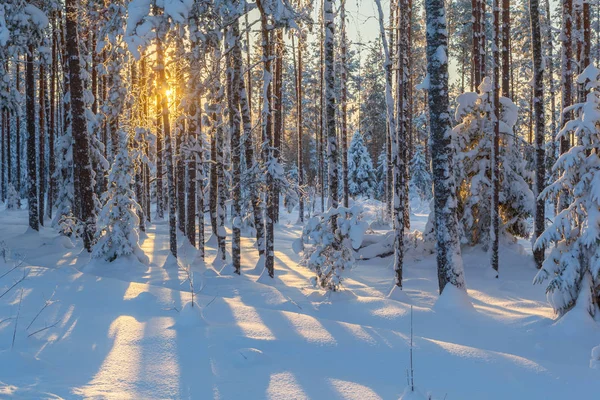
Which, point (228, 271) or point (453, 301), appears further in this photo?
point (228, 271)

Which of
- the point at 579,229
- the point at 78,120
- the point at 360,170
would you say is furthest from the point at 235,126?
the point at 360,170

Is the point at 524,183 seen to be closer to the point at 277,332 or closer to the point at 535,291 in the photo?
the point at 535,291

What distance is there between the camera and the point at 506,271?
1309 centimetres

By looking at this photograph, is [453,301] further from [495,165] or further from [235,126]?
[235,126]

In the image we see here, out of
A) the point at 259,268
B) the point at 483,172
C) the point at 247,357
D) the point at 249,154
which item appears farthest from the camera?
the point at 483,172

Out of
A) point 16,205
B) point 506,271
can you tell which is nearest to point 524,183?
point 506,271

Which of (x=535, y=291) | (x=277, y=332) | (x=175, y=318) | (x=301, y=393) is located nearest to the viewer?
(x=301, y=393)

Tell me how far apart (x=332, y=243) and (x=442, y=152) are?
105 inches

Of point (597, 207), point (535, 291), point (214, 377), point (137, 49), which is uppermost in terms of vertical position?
point (137, 49)

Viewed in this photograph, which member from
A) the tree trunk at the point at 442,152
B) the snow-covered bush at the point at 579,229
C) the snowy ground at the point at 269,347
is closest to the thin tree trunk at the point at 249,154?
the snowy ground at the point at 269,347

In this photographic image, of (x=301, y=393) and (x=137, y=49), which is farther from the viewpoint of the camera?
(x=137, y=49)

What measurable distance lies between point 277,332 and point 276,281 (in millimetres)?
5997

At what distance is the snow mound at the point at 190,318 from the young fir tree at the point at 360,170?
38454 mm

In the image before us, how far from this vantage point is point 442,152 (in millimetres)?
8273
